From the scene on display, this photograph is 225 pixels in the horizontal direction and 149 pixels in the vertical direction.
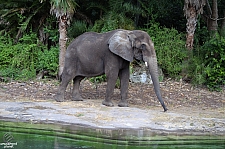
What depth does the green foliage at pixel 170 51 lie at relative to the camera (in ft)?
57.7

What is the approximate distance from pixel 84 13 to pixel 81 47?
6428 millimetres

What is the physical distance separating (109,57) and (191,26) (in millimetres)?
5587

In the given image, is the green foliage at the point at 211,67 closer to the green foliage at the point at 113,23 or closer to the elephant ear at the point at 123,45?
the green foliage at the point at 113,23

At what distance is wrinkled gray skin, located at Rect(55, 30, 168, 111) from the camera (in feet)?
42.5

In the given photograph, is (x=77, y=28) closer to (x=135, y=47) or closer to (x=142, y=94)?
(x=142, y=94)

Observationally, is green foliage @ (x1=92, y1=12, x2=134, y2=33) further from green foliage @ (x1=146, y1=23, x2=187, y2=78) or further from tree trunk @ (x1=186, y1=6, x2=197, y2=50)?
tree trunk @ (x1=186, y1=6, x2=197, y2=50)

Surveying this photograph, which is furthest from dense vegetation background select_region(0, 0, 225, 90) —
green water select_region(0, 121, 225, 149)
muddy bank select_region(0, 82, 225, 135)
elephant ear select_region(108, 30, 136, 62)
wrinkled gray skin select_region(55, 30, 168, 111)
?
green water select_region(0, 121, 225, 149)

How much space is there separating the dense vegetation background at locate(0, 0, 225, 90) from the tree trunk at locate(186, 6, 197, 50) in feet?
0.61

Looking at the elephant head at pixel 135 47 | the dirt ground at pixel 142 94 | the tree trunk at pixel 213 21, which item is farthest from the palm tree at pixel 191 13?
the elephant head at pixel 135 47

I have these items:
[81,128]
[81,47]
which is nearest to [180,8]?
[81,47]

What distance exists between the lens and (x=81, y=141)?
955 cm

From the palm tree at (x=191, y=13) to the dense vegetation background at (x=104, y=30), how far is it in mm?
115

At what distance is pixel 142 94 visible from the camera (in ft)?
51.1

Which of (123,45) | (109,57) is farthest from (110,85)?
(123,45)
